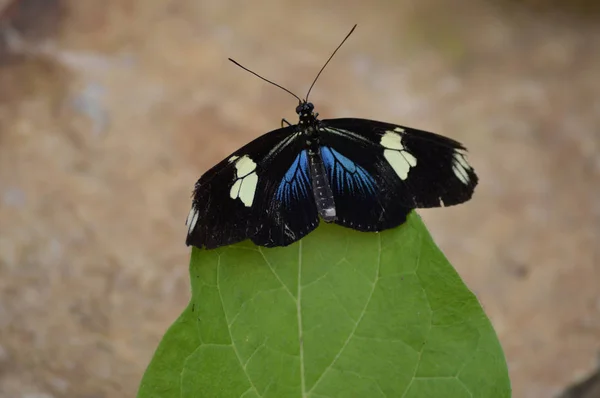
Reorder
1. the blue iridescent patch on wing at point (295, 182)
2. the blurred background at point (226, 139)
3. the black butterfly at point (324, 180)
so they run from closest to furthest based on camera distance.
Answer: the black butterfly at point (324, 180)
the blue iridescent patch on wing at point (295, 182)
the blurred background at point (226, 139)

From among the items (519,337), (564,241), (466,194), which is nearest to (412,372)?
(466,194)

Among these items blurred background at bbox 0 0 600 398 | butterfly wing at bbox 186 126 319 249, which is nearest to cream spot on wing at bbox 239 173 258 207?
butterfly wing at bbox 186 126 319 249

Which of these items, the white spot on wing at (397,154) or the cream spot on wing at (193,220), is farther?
the white spot on wing at (397,154)

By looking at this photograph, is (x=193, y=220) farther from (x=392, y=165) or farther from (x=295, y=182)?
(x=392, y=165)

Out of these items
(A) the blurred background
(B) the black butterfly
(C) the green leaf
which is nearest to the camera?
(C) the green leaf

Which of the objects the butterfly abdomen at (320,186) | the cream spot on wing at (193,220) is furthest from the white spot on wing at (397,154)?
the cream spot on wing at (193,220)

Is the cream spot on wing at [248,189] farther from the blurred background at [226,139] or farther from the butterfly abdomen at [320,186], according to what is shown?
the blurred background at [226,139]

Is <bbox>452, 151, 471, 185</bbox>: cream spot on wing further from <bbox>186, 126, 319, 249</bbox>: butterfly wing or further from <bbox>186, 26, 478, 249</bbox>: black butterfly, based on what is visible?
<bbox>186, 126, 319, 249</bbox>: butterfly wing

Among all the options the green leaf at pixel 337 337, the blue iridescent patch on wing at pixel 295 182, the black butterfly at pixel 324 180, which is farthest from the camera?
the blue iridescent patch on wing at pixel 295 182
